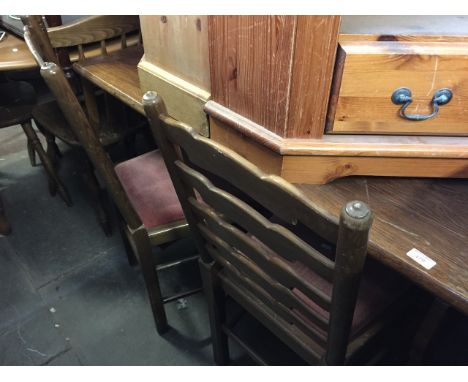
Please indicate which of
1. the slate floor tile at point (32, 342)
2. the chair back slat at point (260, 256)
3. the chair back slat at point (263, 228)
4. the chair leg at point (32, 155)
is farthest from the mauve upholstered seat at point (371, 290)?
the chair leg at point (32, 155)

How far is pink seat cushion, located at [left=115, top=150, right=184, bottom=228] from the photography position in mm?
1196

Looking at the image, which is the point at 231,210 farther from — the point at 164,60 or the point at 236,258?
the point at 164,60

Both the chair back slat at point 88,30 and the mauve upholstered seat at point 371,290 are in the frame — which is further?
the chair back slat at point 88,30

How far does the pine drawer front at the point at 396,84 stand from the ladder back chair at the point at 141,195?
0.55 meters

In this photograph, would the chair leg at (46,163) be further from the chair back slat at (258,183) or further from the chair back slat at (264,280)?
the chair back slat at (258,183)

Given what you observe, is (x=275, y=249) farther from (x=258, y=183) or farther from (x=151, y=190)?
(x=151, y=190)

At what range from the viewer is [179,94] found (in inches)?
40.2

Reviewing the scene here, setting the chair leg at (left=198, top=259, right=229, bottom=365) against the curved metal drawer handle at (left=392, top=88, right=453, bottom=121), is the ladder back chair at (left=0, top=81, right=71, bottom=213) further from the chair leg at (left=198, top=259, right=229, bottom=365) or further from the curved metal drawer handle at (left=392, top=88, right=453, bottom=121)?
the curved metal drawer handle at (left=392, top=88, right=453, bottom=121)

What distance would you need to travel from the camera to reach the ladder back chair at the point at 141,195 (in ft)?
2.95

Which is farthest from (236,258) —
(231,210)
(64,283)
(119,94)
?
(64,283)

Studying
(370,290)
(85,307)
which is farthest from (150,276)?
(370,290)

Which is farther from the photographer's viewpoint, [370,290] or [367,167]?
[370,290]

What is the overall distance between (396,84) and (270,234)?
0.40 metres

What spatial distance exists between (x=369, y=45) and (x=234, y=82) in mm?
274
